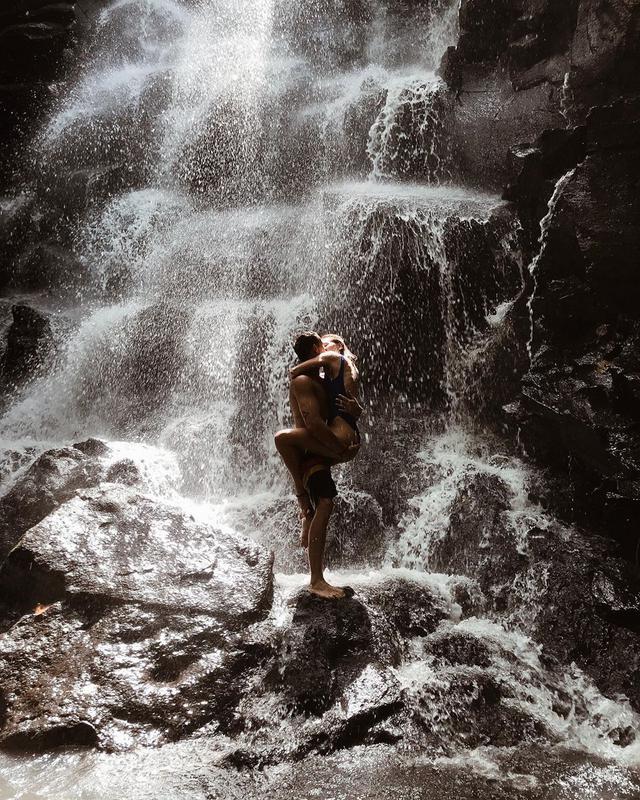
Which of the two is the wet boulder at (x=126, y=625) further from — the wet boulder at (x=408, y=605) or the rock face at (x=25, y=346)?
the rock face at (x=25, y=346)

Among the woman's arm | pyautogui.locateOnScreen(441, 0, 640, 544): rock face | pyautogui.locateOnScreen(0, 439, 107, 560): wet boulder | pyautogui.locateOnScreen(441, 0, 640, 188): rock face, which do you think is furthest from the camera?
pyautogui.locateOnScreen(441, 0, 640, 188): rock face

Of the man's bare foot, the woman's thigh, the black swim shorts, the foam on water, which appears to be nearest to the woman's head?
the woman's thigh

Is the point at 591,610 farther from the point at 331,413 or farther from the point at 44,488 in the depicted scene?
the point at 44,488

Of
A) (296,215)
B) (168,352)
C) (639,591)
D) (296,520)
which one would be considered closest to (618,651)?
(639,591)

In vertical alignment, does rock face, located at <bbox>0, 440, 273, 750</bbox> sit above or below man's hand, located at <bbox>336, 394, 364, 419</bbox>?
below

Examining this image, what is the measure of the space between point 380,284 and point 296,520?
4.19m

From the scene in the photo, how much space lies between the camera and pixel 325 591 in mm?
4797

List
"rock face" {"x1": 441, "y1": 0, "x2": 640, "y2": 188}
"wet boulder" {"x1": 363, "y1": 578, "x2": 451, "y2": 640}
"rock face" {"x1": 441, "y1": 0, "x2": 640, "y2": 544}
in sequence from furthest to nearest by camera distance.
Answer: "rock face" {"x1": 441, "y1": 0, "x2": 640, "y2": 188}, "rock face" {"x1": 441, "y1": 0, "x2": 640, "y2": 544}, "wet boulder" {"x1": 363, "y1": 578, "x2": 451, "y2": 640}

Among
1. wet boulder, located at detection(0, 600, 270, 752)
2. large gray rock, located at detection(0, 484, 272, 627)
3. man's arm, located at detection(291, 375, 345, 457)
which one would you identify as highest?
man's arm, located at detection(291, 375, 345, 457)

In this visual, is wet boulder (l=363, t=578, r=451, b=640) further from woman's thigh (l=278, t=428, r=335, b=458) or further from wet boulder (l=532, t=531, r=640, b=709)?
woman's thigh (l=278, t=428, r=335, b=458)

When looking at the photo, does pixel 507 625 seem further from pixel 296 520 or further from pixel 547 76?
pixel 547 76

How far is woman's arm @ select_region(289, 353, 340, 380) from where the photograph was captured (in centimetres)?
461

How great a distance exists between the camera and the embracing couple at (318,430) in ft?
15.1

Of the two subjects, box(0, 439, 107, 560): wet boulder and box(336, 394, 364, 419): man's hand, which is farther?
box(0, 439, 107, 560): wet boulder
